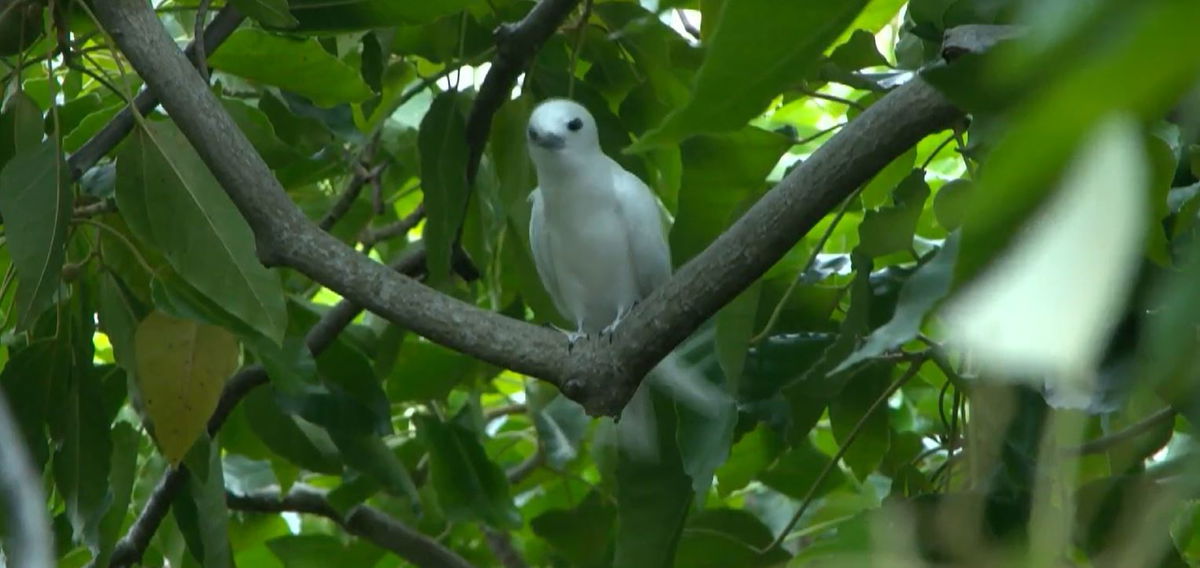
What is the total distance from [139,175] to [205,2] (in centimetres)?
17

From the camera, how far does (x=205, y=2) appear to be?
4.33ft

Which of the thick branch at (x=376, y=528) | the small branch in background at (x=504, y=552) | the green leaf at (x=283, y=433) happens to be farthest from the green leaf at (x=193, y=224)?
the small branch in background at (x=504, y=552)

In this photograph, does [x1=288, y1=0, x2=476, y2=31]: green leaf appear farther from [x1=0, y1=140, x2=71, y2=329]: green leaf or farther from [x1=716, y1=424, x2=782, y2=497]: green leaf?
[x1=716, y1=424, x2=782, y2=497]: green leaf

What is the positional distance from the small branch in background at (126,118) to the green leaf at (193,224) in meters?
0.07

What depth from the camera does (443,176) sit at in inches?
60.9

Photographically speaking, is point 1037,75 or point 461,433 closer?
point 1037,75

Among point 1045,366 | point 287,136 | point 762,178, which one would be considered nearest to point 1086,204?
point 1045,366

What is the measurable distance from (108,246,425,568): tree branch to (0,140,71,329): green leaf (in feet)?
1.40

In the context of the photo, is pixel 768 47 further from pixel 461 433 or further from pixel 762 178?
pixel 461 433

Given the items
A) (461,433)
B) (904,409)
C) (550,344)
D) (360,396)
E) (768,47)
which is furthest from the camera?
(904,409)

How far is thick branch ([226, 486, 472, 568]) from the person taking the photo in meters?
1.95

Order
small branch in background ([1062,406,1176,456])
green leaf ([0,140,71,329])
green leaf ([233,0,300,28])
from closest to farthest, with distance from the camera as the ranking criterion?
small branch in background ([1062,406,1176,456])
green leaf ([0,140,71,329])
green leaf ([233,0,300,28])

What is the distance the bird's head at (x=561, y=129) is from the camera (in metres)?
1.80

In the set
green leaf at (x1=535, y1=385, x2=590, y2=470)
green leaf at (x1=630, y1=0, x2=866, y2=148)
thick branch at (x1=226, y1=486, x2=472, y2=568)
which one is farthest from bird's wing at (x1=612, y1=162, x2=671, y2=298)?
green leaf at (x1=630, y1=0, x2=866, y2=148)
